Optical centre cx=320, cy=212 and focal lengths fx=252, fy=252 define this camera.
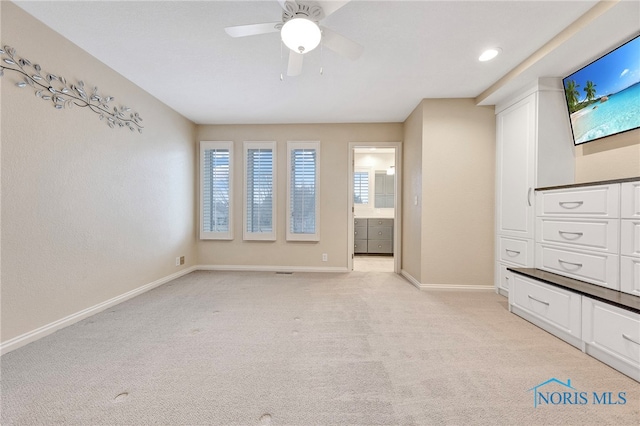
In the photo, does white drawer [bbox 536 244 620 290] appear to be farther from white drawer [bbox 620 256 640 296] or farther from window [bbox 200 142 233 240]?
window [bbox 200 142 233 240]

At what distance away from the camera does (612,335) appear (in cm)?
156

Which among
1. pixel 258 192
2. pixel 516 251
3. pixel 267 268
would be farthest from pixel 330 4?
pixel 267 268

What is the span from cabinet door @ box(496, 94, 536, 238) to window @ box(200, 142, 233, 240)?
3.85m

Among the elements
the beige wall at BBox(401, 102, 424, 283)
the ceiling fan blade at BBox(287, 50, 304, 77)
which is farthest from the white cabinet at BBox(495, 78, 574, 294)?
the ceiling fan blade at BBox(287, 50, 304, 77)

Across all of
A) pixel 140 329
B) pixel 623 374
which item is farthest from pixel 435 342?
pixel 140 329

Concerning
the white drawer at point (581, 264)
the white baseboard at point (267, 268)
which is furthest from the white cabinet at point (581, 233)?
the white baseboard at point (267, 268)

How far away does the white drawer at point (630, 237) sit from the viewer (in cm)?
166

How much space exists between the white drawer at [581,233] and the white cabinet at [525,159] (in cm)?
23

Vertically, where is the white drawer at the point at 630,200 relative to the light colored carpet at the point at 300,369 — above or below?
above

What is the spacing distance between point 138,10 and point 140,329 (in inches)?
96.2

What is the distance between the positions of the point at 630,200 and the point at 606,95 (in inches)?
38.2

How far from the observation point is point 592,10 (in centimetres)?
176

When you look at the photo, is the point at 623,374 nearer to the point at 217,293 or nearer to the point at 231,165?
the point at 217,293

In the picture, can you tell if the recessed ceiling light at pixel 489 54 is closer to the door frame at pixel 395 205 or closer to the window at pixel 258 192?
the door frame at pixel 395 205
